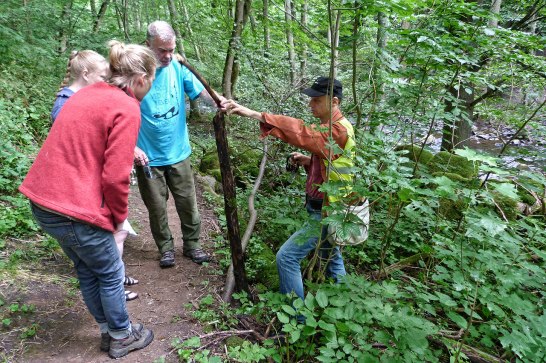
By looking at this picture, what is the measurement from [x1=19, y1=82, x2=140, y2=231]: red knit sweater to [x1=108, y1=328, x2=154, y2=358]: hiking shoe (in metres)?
0.91

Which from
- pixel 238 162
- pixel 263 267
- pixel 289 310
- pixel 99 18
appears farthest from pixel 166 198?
pixel 99 18

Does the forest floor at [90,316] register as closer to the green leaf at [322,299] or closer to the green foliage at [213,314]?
the green foliage at [213,314]

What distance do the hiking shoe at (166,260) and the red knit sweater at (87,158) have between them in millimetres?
1611

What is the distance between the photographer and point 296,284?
9.16 ft

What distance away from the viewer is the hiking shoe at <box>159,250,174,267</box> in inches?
139

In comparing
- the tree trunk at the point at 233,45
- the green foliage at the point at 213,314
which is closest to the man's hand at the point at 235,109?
the green foliage at the point at 213,314

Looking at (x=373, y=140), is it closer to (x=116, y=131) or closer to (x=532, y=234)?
(x=532, y=234)

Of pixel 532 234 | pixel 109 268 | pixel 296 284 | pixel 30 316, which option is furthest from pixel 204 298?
pixel 532 234

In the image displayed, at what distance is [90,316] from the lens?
2.74m

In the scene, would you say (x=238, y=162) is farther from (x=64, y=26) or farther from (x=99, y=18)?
(x=99, y=18)

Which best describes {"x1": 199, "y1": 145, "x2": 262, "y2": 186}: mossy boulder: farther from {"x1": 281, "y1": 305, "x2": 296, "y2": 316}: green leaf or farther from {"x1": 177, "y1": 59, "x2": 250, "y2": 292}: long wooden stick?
{"x1": 281, "y1": 305, "x2": 296, "y2": 316}: green leaf

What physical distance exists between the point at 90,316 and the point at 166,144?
1553 mm

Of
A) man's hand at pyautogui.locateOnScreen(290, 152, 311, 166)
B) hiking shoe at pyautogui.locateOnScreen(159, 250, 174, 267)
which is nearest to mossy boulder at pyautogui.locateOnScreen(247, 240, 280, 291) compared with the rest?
hiking shoe at pyautogui.locateOnScreen(159, 250, 174, 267)

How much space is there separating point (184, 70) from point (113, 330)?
7.41 feet
